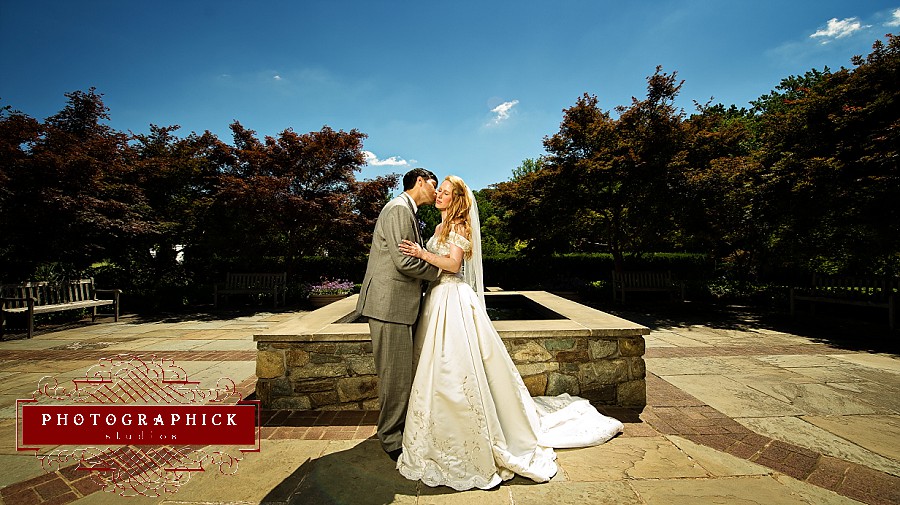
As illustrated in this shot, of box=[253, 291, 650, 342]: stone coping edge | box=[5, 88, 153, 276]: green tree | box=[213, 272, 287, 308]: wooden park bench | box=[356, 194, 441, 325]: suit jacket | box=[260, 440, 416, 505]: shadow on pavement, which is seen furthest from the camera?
box=[213, 272, 287, 308]: wooden park bench

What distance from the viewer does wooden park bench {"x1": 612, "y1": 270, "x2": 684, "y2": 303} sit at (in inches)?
419

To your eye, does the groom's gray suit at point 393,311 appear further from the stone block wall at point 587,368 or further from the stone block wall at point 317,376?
the stone block wall at point 587,368

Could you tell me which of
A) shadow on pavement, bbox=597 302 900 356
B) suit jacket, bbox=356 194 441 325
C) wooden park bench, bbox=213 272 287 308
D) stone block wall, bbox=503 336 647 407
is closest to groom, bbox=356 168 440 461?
suit jacket, bbox=356 194 441 325

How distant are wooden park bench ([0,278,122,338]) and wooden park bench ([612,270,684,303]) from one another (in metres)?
12.2

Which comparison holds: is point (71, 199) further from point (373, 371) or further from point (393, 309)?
point (393, 309)

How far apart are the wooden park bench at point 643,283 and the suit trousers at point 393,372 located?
937 centimetres

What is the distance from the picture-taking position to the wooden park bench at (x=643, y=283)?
34.9 feet

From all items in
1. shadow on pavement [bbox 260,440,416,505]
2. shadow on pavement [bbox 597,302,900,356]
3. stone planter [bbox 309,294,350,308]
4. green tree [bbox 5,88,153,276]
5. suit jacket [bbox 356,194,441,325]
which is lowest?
shadow on pavement [bbox 597,302,900,356]

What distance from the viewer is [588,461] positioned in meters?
2.56

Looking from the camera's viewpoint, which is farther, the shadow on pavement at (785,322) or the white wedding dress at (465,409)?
the shadow on pavement at (785,322)

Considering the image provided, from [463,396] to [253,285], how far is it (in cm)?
1047

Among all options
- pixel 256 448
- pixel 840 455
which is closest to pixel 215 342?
pixel 256 448

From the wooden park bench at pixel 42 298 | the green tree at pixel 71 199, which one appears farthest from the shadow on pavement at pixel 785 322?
the green tree at pixel 71 199

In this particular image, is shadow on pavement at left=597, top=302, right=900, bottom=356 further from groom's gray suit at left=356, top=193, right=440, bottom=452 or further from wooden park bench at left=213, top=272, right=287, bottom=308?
wooden park bench at left=213, top=272, right=287, bottom=308
